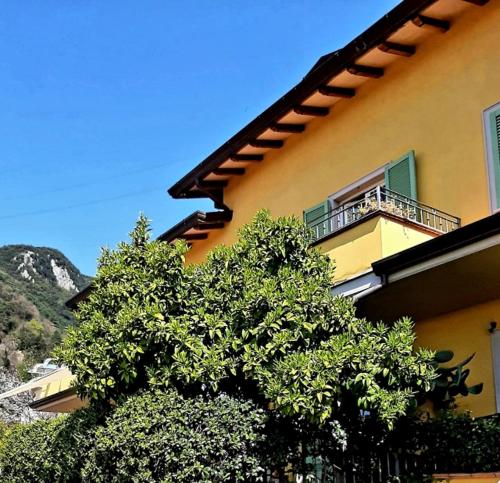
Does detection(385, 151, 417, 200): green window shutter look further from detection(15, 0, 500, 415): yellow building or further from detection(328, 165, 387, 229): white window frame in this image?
detection(328, 165, 387, 229): white window frame

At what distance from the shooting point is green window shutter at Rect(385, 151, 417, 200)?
487 inches

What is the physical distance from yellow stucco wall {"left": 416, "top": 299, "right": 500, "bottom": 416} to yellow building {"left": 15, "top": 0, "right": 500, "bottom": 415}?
0.06 ft

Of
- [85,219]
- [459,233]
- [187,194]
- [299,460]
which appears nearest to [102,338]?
[299,460]

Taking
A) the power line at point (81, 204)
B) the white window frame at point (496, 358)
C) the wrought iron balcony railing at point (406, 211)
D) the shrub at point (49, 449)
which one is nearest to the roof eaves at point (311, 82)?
the power line at point (81, 204)

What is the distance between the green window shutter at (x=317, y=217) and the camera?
1410 centimetres

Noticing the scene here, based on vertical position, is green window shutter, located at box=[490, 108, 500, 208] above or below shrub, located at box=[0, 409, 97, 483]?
above

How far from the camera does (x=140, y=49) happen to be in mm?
18719

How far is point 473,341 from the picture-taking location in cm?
1093

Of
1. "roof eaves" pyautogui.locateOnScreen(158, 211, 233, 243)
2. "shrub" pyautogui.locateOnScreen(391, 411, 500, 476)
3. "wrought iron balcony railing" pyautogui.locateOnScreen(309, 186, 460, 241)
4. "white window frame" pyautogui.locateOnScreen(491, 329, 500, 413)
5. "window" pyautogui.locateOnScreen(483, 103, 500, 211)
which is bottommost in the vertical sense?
"shrub" pyautogui.locateOnScreen(391, 411, 500, 476)

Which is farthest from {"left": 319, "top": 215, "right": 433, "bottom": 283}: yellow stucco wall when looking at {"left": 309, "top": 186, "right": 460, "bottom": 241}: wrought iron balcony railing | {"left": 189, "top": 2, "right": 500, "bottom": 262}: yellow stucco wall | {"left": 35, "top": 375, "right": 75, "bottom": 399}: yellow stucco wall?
{"left": 35, "top": 375, "right": 75, "bottom": 399}: yellow stucco wall

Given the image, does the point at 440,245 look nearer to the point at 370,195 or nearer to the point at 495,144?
the point at 495,144

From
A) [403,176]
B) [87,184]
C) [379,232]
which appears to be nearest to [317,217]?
[403,176]

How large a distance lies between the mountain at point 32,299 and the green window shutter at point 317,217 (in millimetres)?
30483

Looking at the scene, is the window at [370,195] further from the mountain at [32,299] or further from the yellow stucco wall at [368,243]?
Answer: the mountain at [32,299]
